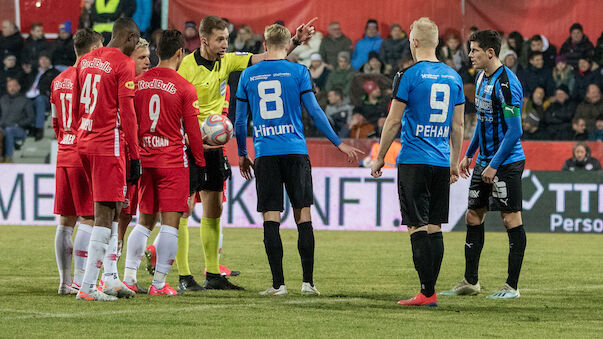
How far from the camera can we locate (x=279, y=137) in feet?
28.2

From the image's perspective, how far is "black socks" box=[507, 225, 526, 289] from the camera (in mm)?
8750

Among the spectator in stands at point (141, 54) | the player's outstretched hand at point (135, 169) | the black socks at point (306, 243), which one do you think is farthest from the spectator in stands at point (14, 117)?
the player's outstretched hand at point (135, 169)

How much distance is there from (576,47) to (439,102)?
40.0 ft

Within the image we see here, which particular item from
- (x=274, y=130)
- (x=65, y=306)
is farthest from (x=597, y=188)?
(x=65, y=306)

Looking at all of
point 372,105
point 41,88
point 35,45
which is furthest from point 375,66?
point 35,45

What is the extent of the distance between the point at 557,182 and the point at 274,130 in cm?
936

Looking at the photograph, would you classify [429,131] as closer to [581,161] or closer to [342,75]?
[581,161]

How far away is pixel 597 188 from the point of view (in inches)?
656

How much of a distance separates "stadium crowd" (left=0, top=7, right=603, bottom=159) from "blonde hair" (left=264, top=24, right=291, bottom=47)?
33.4 feet

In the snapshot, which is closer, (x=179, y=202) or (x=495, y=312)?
(x=495, y=312)

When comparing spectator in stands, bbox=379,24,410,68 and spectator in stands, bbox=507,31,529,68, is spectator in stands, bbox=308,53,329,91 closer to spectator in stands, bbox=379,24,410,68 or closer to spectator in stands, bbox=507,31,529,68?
spectator in stands, bbox=379,24,410,68

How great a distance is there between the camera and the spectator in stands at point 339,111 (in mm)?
19281

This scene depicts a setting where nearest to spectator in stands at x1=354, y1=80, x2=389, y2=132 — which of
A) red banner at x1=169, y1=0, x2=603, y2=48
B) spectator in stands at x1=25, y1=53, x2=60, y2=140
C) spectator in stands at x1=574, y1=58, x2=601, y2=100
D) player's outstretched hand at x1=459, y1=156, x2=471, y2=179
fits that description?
red banner at x1=169, y1=0, x2=603, y2=48

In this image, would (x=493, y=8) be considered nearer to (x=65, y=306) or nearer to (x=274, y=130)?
(x=274, y=130)
